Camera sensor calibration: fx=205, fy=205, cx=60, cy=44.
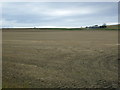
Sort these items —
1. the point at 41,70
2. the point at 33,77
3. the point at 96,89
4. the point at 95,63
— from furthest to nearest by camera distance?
the point at 95,63, the point at 41,70, the point at 33,77, the point at 96,89

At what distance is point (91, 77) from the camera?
955cm

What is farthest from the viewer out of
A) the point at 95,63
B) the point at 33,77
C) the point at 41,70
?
the point at 95,63

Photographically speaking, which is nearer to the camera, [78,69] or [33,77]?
[33,77]

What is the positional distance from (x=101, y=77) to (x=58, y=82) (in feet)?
7.13

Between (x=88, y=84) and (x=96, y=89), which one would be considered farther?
(x=88, y=84)

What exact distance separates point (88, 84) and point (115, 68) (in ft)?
11.0

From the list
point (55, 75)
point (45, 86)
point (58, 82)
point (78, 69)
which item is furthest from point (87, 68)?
point (45, 86)

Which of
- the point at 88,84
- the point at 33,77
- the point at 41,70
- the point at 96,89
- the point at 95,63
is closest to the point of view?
the point at 96,89

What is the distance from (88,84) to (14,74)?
3575 millimetres

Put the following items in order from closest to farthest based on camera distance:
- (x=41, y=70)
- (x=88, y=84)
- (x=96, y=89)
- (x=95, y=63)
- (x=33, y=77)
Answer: (x=96, y=89), (x=88, y=84), (x=33, y=77), (x=41, y=70), (x=95, y=63)

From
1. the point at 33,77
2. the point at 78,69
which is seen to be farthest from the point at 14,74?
the point at 78,69

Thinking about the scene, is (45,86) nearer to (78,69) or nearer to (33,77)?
(33,77)

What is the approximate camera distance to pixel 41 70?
35.2ft

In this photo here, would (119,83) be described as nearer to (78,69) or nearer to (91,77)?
(91,77)
